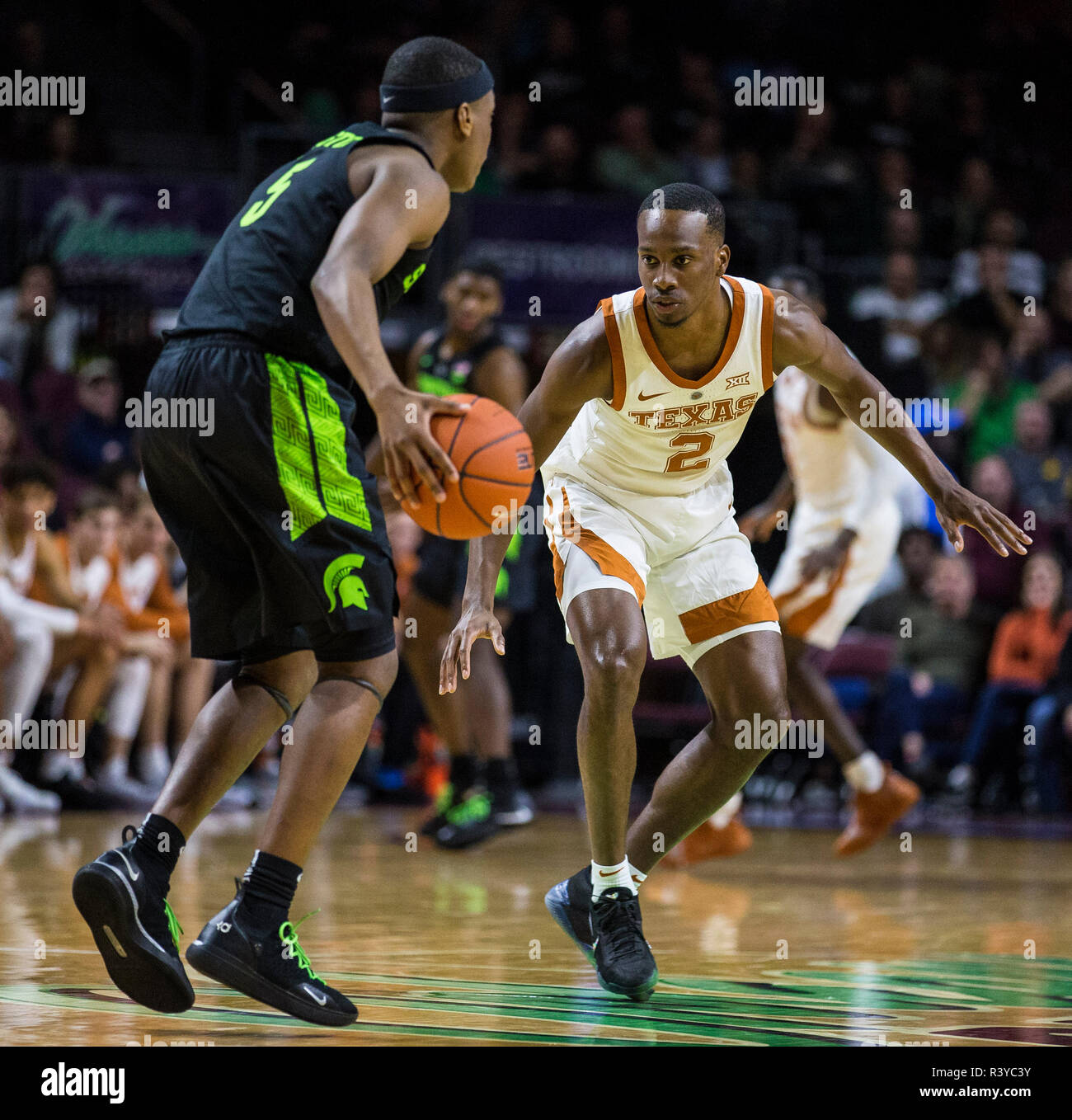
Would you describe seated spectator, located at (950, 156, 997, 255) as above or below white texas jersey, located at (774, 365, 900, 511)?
above

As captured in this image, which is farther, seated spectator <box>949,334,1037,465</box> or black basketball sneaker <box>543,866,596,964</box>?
seated spectator <box>949,334,1037,465</box>

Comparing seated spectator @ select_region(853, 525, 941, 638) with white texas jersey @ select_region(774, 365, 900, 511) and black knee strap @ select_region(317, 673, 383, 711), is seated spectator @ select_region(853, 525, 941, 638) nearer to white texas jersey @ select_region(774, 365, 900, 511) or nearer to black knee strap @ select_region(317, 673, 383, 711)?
white texas jersey @ select_region(774, 365, 900, 511)

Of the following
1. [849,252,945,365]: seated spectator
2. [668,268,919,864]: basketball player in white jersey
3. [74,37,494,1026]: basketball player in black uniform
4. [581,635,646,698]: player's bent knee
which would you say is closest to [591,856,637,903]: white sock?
[581,635,646,698]: player's bent knee

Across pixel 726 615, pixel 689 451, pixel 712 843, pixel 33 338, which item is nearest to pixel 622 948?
pixel 726 615

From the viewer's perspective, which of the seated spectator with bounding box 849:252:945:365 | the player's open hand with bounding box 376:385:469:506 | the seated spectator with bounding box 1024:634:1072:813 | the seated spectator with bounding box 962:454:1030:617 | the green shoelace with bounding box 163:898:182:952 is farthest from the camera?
the seated spectator with bounding box 849:252:945:365

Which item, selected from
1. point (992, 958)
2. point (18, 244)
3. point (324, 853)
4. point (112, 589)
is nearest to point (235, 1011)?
point (992, 958)

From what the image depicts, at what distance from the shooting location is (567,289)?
346 inches

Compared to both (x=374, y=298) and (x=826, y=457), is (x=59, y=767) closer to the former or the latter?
(x=826, y=457)

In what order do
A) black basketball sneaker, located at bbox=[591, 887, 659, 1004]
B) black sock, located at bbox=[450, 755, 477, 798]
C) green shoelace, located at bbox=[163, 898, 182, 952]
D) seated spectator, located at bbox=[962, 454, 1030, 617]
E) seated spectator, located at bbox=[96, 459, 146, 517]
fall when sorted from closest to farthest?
Result: green shoelace, located at bbox=[163, 898, 182, 952] < black basketball sneaker, located at bbox=[591, 887, 659, 1004] < black sock, located at bbox=[450, 755, 477, 798] < seated spectator, located at bbox=[96, 459, 146, 517] < seated spectator, located at bbox=[962, 454, 1030, 617]

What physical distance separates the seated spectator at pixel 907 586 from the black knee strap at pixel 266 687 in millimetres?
5970

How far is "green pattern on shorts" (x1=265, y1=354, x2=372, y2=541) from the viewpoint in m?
2.81

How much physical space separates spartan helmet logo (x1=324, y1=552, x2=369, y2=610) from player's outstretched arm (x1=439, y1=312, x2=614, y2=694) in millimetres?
537

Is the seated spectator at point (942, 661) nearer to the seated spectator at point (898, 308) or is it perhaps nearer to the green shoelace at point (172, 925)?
the seated spectator at point (898, 308)
